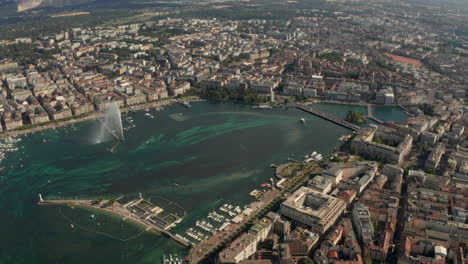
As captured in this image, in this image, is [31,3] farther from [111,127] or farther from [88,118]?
[111,127]

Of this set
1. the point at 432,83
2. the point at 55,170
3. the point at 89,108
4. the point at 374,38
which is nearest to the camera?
the point at 55,170

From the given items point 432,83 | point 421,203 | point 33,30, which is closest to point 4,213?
point 421,203

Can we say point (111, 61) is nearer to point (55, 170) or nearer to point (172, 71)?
point (172, 71)

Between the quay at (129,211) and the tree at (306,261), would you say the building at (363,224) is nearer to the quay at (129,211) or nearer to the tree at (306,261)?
the tree at (306,261)

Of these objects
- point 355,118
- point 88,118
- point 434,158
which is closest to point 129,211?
point 88,118

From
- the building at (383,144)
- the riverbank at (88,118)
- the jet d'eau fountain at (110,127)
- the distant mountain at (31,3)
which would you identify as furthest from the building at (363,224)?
the distant mountain at (31,3)

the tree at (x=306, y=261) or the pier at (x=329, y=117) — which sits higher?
the pier at (x=329, y=117)

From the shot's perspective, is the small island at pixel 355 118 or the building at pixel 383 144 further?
the small island at pixel 355 118
